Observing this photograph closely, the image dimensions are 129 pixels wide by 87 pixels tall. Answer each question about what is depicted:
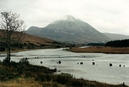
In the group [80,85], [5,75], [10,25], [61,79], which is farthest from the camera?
[10,25]

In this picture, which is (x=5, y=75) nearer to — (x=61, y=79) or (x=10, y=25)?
(x=61, y=79)

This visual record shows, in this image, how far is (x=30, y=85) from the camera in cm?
2738

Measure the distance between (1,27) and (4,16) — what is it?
11.3ft

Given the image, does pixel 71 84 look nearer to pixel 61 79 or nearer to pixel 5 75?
pixel 61 79

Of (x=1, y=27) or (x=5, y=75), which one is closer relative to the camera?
(x=5, y=75)

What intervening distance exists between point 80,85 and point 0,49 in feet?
499

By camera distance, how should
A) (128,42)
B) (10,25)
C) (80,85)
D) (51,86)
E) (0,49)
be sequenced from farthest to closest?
(128,42)
(0,49)
(10,25)
(80,85)
(51,86)

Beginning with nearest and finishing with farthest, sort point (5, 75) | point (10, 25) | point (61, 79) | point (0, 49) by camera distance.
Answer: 1. point (61, 79)
2. point (5, 75)
3. point (10, 25)
4. point (0, 49)

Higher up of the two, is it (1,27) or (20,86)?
(1,27)

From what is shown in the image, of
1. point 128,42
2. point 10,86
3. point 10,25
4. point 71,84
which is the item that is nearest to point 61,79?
point 71,84

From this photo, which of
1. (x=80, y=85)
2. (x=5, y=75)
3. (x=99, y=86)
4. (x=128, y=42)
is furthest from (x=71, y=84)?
(x=128, y=42)

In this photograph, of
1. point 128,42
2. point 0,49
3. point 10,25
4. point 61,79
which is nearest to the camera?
point 61,79

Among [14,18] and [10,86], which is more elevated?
[14,18]

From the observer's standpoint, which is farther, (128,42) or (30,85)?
(128,42)
